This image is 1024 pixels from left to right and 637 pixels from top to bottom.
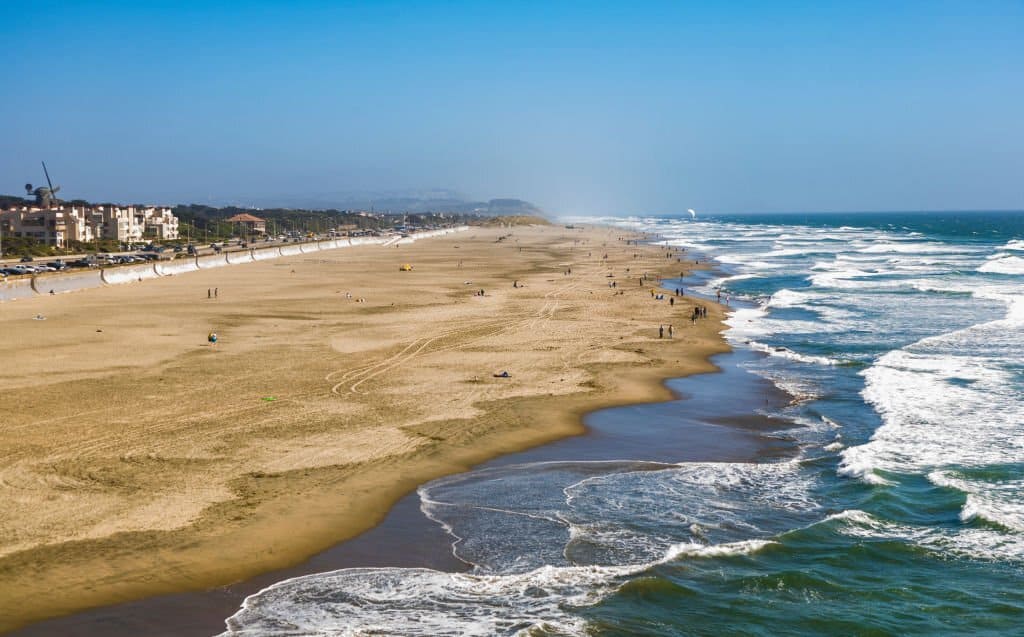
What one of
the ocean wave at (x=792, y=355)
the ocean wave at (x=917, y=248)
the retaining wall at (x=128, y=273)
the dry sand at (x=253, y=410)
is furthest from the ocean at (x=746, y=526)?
the ocean wave at (x=917, y=248)

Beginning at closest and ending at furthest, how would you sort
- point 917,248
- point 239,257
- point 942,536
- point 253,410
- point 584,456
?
point 942,536
point 584,456
point 253,410
point 239,257
point 917,248

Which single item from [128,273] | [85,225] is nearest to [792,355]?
[128,273]

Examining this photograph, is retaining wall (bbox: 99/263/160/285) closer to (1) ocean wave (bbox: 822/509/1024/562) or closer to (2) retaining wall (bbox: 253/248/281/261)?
(2) retaining wall (bbox: 253/248/281/261)

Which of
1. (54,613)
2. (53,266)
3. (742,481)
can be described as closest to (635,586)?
(742,481)

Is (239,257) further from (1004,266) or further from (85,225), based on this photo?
(1004,266)

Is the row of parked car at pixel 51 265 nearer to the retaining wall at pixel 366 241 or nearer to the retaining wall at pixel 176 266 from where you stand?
the retaining wall at pixel 176 266
